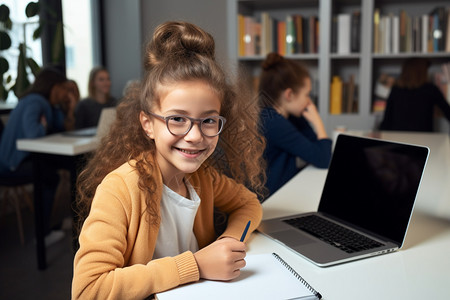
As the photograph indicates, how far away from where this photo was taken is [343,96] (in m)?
3.56

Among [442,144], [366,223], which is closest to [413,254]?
[366,223]

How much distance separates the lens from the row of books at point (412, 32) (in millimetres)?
3270

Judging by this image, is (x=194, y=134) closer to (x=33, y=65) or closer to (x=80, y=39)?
(x=33, y=65)

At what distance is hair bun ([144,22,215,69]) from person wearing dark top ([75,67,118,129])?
9.84 ft

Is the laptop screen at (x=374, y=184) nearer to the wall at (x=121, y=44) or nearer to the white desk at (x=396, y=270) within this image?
the white desk at (x=396, y=270)

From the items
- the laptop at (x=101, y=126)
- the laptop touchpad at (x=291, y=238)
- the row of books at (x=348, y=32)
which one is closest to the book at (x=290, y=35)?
the row of books at (x=348, y=32)

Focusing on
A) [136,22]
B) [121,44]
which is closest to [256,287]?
[136,22]

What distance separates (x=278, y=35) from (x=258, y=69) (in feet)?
1.38

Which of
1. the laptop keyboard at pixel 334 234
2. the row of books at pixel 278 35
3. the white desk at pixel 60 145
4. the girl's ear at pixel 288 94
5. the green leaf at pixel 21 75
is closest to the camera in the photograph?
the laptop keyboard at pixel 334 234

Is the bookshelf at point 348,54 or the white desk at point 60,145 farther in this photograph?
the bookshelf at point 348,54

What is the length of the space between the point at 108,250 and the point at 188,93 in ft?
1.12

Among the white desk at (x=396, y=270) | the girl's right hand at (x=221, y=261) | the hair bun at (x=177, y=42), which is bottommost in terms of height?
the white desk at (x=396, y=270)

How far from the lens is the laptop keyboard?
100 cm

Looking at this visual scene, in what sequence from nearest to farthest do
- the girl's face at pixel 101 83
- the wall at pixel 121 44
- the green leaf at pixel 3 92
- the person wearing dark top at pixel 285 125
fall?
the person wearing dark top at pixel 285 125
the green leaf at pixel 3 92
the girl's face at pixel 101 83
the wall at pixel 121 44
